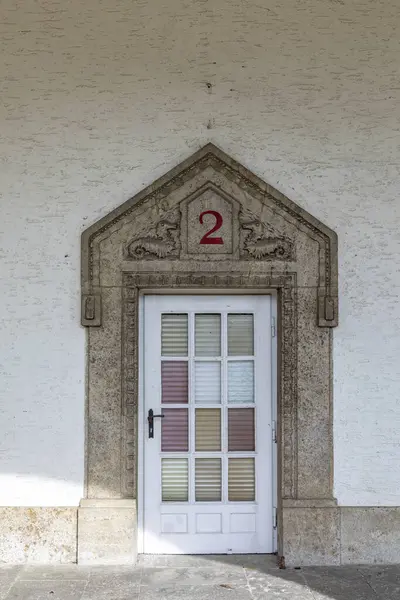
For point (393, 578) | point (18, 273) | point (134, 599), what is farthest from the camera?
point (18, 273)

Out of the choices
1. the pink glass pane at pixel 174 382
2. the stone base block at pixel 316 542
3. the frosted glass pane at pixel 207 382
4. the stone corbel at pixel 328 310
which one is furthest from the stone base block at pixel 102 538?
the stone corbel at pixel 328 310

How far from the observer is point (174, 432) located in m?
5.32

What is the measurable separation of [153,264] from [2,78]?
1836 millimetres

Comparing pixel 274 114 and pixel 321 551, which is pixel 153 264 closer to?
pixel 274 114

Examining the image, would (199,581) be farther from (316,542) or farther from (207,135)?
(207,135)

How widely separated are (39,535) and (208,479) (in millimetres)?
1332

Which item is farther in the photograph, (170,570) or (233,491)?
(233,491)

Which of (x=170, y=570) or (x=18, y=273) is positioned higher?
(x=18, y=273)

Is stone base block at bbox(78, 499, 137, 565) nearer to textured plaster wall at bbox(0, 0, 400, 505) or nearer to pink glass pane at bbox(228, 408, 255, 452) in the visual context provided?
textured plaster wall at bbox(0, 0, 400, 505)

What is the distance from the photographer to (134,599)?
4414mm

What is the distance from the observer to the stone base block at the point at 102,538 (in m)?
5.02

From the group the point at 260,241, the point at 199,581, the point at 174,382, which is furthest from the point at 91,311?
the point at 199,581

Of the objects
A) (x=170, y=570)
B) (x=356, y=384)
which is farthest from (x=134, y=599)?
(x=356, y=384)

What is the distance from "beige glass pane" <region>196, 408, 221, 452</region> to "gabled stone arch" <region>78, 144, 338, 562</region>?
50 centimetres
